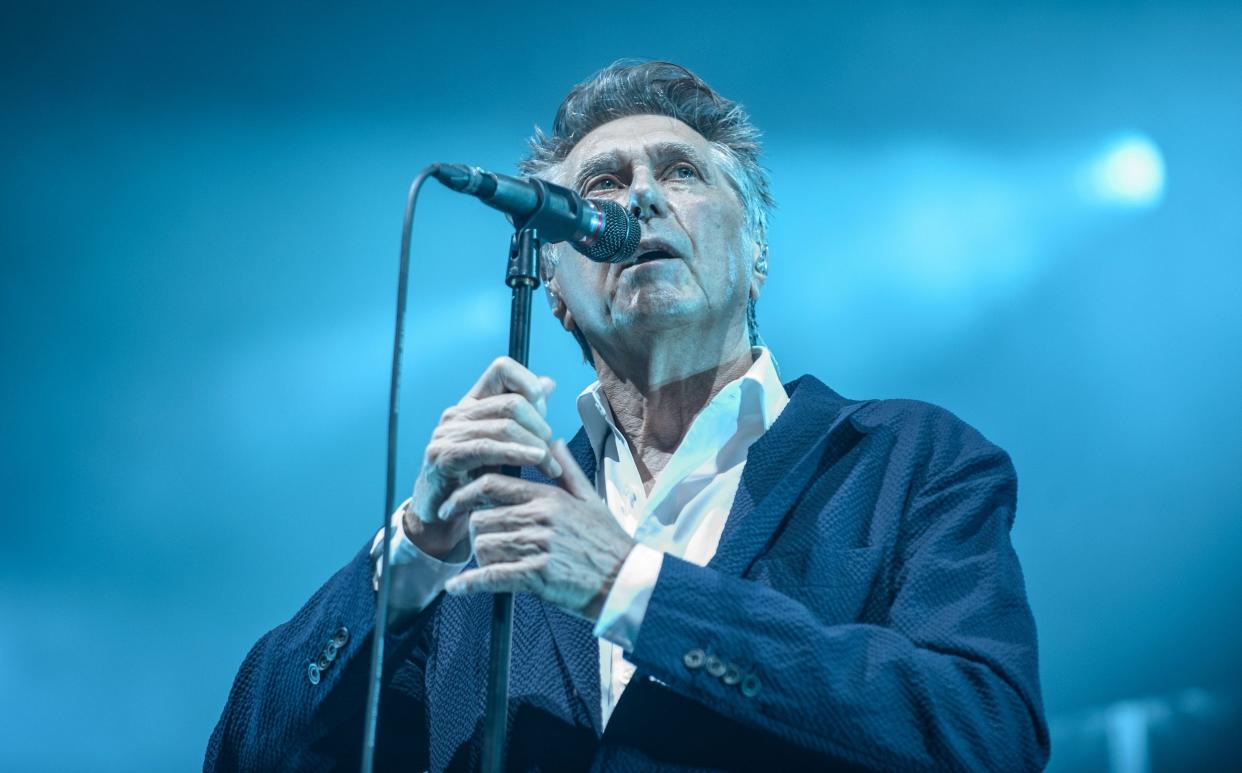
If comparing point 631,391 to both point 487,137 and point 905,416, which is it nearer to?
point 905,416

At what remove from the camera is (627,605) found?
129cm

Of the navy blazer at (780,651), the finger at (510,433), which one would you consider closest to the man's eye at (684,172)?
the navy blazer at (780,651)

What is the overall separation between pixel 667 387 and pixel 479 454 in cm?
90

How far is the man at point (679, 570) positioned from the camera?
4.24ft

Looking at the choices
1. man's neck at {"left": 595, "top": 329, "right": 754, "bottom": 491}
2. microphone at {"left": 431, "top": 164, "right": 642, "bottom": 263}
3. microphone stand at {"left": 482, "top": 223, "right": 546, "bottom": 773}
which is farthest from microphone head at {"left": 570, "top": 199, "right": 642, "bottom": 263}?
man's neck at {"left": 595, "top": 329, "right": 754, "bottom": 491}

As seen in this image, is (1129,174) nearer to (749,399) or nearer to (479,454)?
(749,399)

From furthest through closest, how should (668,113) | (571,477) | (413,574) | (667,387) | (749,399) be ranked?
1. (668,113)
2. (667,387)
3. (749,399)
4. (413,574)
5. (571,477)

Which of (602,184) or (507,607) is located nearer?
(507,607)

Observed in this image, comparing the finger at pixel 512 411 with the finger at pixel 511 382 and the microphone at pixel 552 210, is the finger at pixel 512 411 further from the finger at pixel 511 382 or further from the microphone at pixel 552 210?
the microphone at pixel 552 210

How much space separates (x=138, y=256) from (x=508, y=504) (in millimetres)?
2139

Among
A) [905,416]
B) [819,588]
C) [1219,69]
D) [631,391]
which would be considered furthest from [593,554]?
[1219,69]

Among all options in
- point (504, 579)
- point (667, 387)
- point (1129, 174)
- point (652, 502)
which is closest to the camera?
point (504, 579)

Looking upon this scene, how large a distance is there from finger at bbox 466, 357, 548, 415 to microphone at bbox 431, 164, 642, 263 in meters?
0.17

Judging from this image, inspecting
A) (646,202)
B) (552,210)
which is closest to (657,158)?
(646,202)
